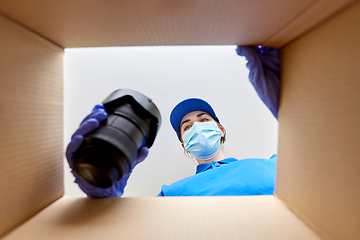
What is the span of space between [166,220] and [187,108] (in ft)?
2.57

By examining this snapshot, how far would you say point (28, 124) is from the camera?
37 centimetres

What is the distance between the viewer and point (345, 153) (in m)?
0.27

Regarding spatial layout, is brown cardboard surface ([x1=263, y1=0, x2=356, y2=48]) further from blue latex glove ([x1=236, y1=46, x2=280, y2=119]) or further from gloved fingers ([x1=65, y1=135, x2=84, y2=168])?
gloved fingers ([x1=65, y1=135, x2=84, y2=168])

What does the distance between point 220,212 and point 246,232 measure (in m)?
0.07

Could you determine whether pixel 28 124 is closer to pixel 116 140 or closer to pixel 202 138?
pixel 116 140

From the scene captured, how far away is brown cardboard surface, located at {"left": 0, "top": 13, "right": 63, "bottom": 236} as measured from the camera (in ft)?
1.06

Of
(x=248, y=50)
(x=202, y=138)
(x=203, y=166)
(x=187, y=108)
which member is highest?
(x=248, y=50)

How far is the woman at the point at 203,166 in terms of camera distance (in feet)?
1.40

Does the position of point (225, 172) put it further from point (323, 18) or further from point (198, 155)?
point (323, 18)

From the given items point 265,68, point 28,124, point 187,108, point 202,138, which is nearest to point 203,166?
point 202,138

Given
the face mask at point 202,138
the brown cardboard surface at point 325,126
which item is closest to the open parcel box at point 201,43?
the brown cardboard surface at point 325,126

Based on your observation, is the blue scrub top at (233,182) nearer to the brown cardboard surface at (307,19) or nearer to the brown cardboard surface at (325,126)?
the brown cardboard surface at (325,126)

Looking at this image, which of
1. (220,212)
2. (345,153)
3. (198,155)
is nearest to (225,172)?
(198,155)

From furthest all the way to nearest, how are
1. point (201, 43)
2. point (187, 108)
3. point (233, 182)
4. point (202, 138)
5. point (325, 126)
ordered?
point (187, 108) < point (202, 138) < point (233, 182) < point (201, 43) < point (325, 126)
